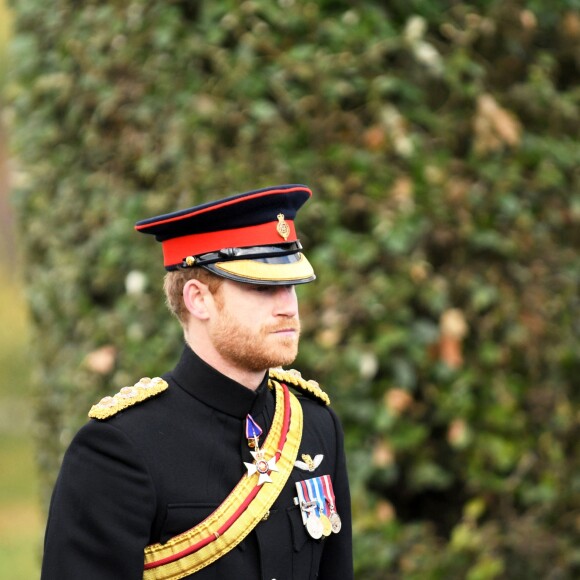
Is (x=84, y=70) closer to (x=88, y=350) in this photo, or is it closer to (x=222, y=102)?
(x=222, y=102)

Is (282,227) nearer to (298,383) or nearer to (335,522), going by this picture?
(298,383)

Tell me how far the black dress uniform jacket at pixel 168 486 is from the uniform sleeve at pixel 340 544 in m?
Answer: 0.06

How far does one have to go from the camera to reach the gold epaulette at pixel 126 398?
9.62 feet

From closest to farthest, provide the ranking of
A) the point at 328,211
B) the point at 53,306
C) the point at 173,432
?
the point at 173,432 → the point at 328,211 → the point at 53,306

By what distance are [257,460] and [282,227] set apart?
59 centimetres

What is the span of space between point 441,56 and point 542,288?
1.07 metres

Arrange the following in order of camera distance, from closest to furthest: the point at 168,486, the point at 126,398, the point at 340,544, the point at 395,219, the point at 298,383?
the point at 168,486, the point at 126,398, the point at 340,544, the point at 298,383, the point at 395,219

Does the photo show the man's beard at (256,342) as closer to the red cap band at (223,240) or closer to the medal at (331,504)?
the red cap band at (223,240)

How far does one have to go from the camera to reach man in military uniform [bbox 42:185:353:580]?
2.81 metres

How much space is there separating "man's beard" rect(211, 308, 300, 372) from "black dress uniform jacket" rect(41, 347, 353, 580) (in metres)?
0.13

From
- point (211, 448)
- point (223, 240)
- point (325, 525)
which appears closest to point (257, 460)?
point (211, 448)

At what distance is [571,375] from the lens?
211 inches

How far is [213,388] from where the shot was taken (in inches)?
119

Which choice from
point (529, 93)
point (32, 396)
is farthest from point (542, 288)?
point (32, 396)
